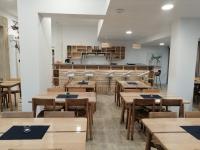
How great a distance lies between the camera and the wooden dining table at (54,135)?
1.56 m

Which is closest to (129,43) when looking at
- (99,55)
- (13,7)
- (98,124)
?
(99,55)

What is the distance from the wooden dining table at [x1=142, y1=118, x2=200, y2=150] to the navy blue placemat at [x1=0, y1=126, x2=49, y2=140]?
3.71ft

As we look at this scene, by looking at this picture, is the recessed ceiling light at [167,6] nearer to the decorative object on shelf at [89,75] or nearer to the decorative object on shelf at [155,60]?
the decorative object on shelf at [89,75]

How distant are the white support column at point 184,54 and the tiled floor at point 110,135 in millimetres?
1578

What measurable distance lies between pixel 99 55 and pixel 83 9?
697 centimetres

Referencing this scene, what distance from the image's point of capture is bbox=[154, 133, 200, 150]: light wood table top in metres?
1.55

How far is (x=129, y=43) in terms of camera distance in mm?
11188

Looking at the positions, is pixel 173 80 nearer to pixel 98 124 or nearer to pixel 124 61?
pixel 98 124

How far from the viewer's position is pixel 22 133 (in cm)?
181

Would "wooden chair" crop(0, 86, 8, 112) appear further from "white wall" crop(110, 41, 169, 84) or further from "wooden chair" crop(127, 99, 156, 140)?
"white wall" crop(110, 41, 169, 84)

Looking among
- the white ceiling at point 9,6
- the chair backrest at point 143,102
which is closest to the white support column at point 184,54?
the chair backrest at point 143,102

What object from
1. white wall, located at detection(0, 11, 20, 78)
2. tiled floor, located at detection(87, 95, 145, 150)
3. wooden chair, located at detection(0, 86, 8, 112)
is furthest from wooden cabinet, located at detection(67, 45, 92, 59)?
tiled floor, located at detection(87, 95, 145, 150)

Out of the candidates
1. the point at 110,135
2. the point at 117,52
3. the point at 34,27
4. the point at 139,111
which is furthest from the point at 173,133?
the point at 117,52

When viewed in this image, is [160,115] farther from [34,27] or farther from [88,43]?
[88,43]
